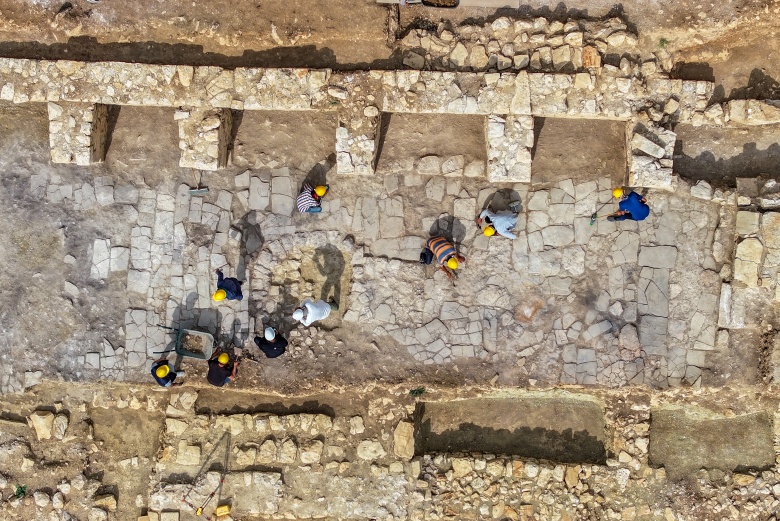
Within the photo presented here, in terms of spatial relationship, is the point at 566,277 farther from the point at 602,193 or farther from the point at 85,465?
the point at 85,465

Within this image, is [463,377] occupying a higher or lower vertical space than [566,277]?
lower

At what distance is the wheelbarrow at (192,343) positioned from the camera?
309 inches

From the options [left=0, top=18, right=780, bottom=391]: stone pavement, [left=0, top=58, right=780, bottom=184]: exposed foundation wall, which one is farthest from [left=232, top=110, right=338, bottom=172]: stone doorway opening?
[left=0, top=58, right=780, bottom=184]: exposed foundation wall

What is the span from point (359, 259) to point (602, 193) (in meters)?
3.64

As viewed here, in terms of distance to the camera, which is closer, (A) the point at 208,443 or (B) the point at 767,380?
(B) the point at 767,380

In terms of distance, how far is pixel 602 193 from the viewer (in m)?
7.88

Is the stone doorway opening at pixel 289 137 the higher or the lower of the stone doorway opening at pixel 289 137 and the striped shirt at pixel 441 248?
the higher

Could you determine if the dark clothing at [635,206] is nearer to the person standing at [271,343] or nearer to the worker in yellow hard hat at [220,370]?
the person standing at [271,343]

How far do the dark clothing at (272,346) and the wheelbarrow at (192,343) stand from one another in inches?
30.5

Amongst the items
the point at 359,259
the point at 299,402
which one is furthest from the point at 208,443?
the point at 359,259

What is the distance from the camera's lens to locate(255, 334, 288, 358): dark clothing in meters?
7.55

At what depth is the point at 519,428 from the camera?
8414 millimetres

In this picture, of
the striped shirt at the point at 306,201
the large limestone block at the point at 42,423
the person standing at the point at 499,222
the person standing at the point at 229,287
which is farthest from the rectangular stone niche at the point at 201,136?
the large limestone block at the point at 42,423

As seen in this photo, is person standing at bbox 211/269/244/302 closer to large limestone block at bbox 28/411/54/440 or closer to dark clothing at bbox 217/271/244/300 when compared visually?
dark clothing at bbox 217/271/244/300
